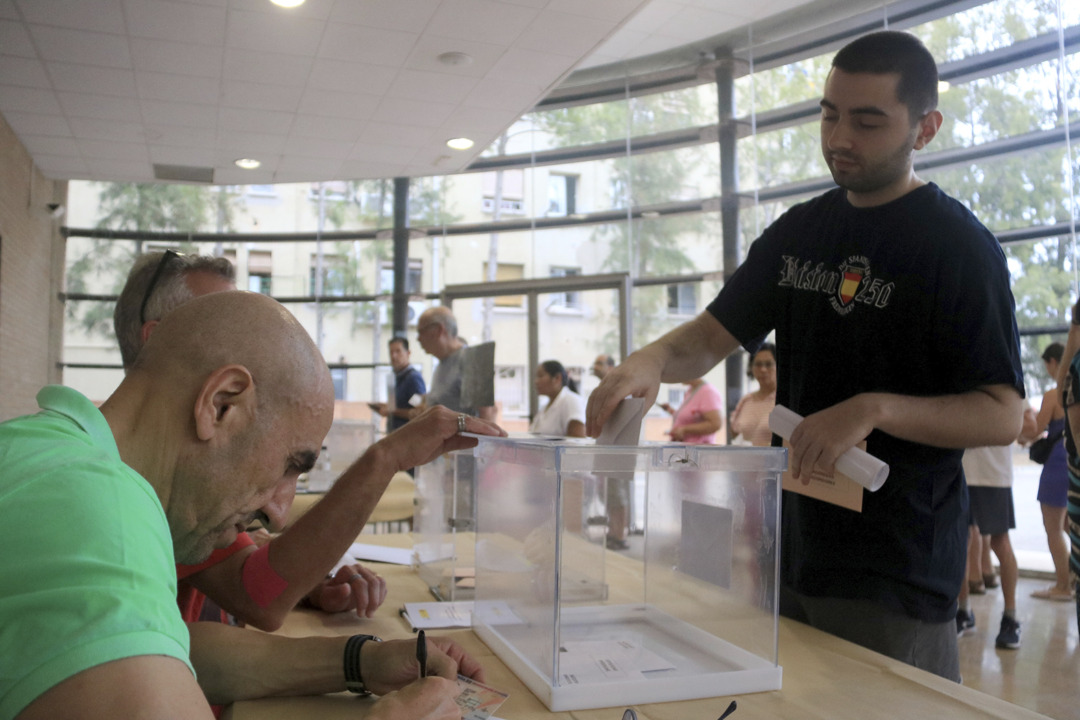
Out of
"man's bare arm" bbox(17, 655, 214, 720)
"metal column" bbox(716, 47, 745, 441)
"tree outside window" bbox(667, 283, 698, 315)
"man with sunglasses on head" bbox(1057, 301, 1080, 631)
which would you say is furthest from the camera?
"tree outside window" bbox(667, 283, 698, 315)

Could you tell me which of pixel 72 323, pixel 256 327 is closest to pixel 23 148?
pixel 72 323

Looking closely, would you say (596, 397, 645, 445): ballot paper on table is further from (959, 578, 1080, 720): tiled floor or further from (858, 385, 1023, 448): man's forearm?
(959, 578, 1080, 720): tiled floor

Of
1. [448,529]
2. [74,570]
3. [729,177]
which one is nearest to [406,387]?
[729,177]

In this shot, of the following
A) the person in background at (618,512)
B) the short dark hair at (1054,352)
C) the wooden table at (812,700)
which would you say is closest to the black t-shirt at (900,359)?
the wooden table at (812,700)

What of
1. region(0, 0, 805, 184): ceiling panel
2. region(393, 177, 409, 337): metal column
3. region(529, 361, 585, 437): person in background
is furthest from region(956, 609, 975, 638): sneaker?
region(393, 177, 409, 337): metal column

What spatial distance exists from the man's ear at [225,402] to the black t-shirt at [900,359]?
92 cm

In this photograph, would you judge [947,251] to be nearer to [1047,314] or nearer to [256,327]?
[256,327]

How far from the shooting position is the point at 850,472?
107 centimetres

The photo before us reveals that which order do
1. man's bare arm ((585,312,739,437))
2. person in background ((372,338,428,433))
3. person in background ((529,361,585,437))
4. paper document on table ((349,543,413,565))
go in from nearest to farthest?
man's bare arm ((585,312,739,437))
paper document on table ((349,543,413,565))
person in background ((529,361,585,437))
person in background ((372,338,428,433))

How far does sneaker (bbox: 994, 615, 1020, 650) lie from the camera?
3.96m

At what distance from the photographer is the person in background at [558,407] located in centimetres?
556

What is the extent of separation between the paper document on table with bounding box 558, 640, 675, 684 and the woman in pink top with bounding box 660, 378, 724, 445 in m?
4.85

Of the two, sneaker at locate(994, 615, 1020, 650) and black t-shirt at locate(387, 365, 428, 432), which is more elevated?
black t-shirt at locate(387, 365, 428, 432)

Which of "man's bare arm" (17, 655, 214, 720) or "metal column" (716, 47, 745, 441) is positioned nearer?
"man's bare arm" (17, 655, 214, 720)
